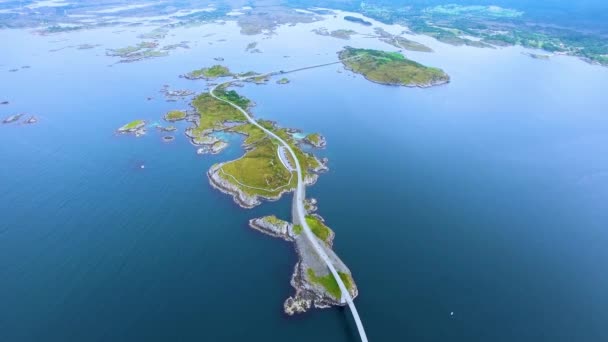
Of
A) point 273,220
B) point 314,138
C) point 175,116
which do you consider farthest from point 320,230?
point 175,116

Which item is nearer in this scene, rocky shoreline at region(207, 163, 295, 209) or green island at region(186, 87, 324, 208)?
rocky shoreline at region(207, 163, 295, 209)

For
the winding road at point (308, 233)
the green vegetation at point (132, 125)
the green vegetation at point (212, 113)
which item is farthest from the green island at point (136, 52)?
the winding road at point (308, 233)

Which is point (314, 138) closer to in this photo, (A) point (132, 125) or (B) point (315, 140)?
(B) point (315, 140)

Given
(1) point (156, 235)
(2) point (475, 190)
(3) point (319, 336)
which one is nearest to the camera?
(3) point (319, 336)

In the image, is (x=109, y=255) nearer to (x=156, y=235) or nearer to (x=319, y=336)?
(x=156, y=235)

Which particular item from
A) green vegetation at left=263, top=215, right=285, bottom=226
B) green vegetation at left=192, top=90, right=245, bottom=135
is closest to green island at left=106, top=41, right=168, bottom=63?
green vegetation at left=192, top=90, right=245, bottom=135

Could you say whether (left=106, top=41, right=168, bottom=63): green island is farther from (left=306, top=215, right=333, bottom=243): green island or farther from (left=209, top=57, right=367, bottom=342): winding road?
(left=306, top=215, right=333, bottom=243): green island

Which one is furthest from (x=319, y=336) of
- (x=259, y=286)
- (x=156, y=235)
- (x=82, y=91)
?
(x=82, y=91)
